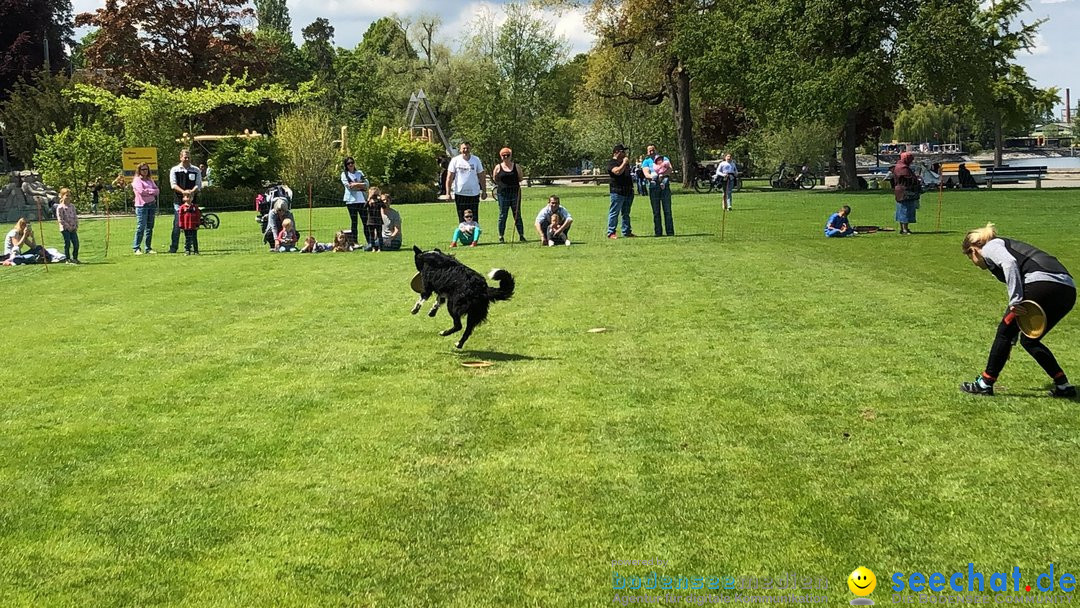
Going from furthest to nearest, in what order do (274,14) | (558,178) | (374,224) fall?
(274,14) < (558,178) < (374,224)

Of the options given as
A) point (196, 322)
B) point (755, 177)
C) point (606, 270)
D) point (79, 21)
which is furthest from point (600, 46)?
point (196, 322)

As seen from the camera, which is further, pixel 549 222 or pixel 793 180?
pixel 793 180

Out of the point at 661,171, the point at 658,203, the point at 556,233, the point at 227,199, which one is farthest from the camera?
the point at 227,199

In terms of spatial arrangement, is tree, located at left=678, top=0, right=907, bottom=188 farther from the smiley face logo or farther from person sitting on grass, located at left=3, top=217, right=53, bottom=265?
the smiley face logo

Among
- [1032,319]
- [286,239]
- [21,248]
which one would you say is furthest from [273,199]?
[1032,319]

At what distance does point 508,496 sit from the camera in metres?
5.04

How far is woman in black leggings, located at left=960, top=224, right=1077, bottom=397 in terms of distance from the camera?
6.68m

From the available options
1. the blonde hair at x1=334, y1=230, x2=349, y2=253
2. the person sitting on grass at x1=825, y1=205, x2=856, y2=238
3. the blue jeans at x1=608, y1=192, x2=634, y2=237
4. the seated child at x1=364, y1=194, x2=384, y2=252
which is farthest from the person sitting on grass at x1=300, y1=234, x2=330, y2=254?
the person sitting on grass at x1=825, y1=205, x2=856, y2=238

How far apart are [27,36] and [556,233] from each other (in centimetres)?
4613

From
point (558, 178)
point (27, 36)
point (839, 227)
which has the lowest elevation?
point (839, 227)

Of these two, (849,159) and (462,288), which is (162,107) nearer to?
(849,159)

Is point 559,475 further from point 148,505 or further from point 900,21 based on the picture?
point 900,21

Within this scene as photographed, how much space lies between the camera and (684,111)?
4816 cm

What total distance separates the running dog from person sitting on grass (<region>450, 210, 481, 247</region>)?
10.7m
